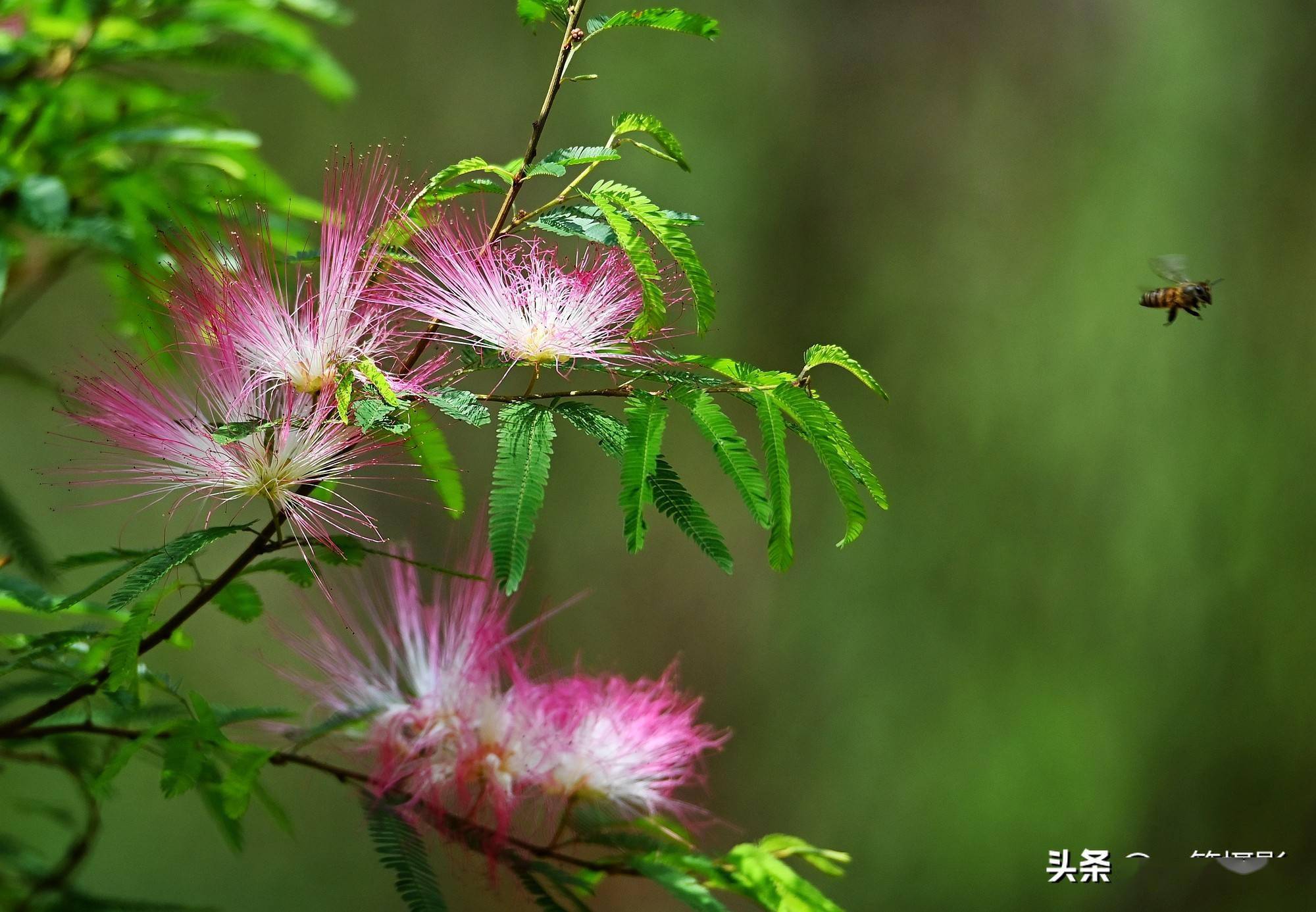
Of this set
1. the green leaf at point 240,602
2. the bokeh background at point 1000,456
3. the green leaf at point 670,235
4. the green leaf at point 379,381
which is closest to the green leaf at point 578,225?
the green leaf at point 670,235

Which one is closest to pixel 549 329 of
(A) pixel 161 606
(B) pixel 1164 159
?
(A) pixel 161 606

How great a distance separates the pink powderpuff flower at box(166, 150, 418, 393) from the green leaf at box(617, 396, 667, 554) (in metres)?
0.12

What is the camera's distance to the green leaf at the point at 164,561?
0.60m

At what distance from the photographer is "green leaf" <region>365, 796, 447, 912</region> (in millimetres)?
710

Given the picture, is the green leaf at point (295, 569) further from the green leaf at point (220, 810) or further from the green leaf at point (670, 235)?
the green leaf at point (670, 235)

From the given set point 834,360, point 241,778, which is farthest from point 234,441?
point 834,360

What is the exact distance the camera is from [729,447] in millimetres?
631

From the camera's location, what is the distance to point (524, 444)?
60 centimetres

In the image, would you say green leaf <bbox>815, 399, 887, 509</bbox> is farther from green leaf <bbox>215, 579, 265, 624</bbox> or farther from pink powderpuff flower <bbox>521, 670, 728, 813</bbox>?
green leaf <bbox>215, 579, 265, 624</bbox>

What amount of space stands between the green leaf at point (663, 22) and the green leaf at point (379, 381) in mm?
222

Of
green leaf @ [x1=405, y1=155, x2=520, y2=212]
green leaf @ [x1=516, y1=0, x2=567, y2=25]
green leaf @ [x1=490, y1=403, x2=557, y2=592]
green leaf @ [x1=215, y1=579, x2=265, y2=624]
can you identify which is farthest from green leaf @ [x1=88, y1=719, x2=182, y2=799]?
green leaf @ [x1=516, y1=0, x2=567, y2=25]

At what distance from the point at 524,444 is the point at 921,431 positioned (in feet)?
5.25

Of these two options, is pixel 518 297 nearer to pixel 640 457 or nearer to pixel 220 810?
pixel 640 457

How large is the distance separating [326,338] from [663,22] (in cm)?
25
